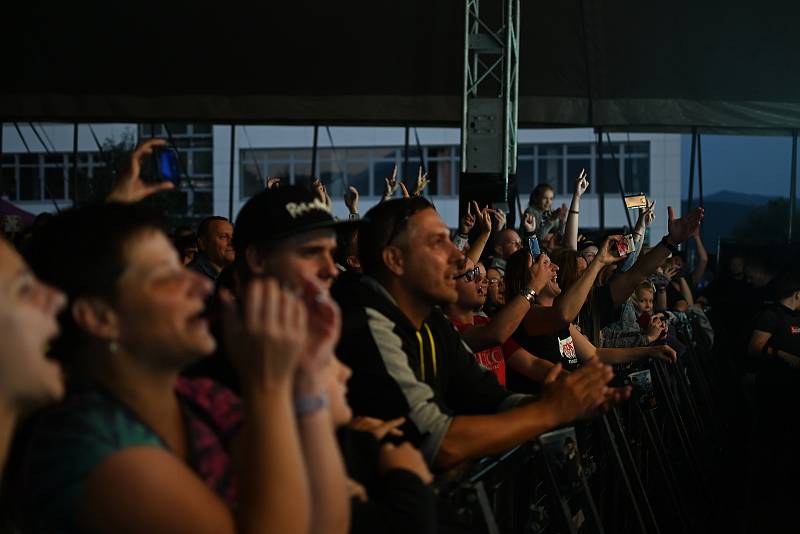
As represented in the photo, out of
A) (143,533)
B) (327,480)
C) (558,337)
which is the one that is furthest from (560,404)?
(558,337)

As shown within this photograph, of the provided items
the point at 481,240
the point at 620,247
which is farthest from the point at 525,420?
the point at 481,240

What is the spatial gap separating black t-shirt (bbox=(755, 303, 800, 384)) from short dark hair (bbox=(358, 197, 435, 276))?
6763 mm

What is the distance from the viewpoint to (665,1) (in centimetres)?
1589

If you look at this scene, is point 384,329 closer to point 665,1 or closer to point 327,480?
point 327,480

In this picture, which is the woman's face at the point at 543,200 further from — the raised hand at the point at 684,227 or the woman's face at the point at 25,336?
the woman's face at the point at 25,336

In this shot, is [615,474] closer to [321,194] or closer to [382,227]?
[382,227]

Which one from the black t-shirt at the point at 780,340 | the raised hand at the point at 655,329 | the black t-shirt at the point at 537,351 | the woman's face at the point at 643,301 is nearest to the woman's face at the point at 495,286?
the black t-shirt at the point at 537,351

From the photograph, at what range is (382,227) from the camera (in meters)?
4.35

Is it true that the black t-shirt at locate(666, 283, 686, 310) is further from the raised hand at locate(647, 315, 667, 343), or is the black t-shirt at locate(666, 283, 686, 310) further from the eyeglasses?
the eyeglasses

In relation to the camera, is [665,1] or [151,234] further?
[665,1]

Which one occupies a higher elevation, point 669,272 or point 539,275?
point 539,275

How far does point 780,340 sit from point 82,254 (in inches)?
355

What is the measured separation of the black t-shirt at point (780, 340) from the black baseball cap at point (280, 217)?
24.8ft

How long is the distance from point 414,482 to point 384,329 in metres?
1.11
